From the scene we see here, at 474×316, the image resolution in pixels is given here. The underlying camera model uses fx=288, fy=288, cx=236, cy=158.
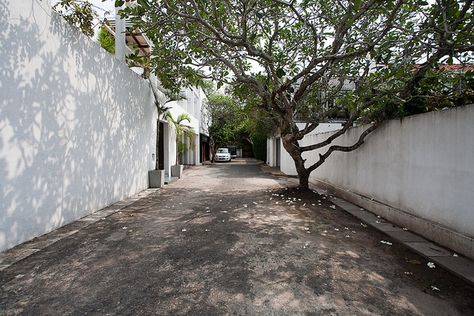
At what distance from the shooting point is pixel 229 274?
3.52 metres

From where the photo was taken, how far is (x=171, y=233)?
525 centimetres

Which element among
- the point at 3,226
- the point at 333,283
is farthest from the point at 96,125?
the point at 333,283

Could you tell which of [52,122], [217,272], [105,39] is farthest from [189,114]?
[217,272]

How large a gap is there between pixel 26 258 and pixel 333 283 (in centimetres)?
406

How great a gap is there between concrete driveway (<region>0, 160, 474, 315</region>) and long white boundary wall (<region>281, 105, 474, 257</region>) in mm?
751

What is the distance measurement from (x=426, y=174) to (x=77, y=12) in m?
7.71

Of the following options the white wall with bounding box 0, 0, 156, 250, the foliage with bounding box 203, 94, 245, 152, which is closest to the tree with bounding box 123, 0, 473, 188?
the white wall with bounding box 0, 0, 156, 250

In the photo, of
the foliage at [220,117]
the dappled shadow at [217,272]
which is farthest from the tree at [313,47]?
the foliage at [220,117]

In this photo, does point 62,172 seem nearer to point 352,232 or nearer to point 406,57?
point 352,232

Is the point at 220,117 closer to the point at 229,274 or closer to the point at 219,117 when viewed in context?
the point at 219,117

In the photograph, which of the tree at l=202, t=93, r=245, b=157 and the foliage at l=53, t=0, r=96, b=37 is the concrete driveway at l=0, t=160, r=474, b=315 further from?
the tree at l=202, t=93, r=245, b=157

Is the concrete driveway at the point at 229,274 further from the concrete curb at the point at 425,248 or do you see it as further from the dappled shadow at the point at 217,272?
the concrete curb at the point at 425,248

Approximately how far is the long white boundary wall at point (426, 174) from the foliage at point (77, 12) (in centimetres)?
714

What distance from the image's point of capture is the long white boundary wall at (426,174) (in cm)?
416
